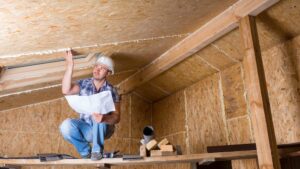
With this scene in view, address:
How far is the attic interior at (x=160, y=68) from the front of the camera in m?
2.24

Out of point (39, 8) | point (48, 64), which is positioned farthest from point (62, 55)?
point (39, 8)

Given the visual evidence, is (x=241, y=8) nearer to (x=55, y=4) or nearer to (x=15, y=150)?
(x=55, y=4)

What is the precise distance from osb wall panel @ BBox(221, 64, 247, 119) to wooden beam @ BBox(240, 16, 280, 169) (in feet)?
3.64

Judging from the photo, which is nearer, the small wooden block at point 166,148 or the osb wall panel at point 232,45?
the small wooden block at point 166,148

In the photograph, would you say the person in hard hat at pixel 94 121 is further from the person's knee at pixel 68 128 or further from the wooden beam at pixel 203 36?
the wooden beam at pixel 203 36

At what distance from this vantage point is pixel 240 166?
11.3ft

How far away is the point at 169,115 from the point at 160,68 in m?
1.18

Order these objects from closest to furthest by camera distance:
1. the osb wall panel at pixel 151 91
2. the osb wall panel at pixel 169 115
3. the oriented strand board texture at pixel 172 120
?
1. the oriented strand board texture at pixel 172 120
2. the osb wall panel at pixel 169 115
3. the osb wall panel at pixel 151 91

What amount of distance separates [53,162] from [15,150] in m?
1.12

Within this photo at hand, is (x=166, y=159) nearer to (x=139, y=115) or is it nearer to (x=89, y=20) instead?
(x=89, y=20)

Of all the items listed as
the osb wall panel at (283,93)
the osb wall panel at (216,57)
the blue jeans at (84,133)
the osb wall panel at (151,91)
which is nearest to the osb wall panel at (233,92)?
the osb wall panel at (216,57)

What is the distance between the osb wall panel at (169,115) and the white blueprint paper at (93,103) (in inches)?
72.2

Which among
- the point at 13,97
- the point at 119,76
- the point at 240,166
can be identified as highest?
the point at 119,76

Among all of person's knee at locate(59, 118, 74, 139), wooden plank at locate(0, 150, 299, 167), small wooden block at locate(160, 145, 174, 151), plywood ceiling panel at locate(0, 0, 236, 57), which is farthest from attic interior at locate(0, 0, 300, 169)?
small wooden block at locate(160, 145, 174, 151)
